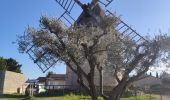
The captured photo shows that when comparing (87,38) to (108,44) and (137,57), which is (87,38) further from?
(137,57)

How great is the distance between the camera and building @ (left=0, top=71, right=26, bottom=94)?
5419 cm

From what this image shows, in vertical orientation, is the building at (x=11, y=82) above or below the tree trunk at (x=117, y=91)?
above

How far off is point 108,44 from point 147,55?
315 cm

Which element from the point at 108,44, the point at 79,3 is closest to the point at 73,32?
the point at 108,44

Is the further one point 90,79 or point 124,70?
point 124,70

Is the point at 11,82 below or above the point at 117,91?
above

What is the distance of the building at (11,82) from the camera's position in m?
54.2

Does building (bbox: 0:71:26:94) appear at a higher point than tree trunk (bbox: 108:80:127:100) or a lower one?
higher

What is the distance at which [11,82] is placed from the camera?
187 ft

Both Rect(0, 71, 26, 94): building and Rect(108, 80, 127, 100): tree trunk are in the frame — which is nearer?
Rect(108, 80, 127, 100): tree trunk

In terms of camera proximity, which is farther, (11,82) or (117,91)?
(11,82)

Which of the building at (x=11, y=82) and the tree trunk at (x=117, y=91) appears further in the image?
the building at (x=11, y=82)

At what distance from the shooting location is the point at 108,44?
29281 millimetres

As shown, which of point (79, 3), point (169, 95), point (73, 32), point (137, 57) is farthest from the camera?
point (169, 95)
